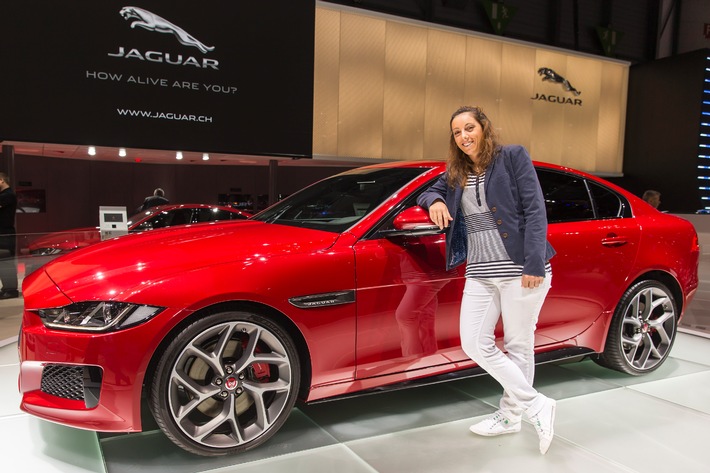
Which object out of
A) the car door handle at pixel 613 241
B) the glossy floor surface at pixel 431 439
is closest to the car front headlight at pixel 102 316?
the glossy floor surface at pixel 431 439

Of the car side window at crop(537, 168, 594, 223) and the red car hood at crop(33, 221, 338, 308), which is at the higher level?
the car side window at crop(537, 168, 594, 223)

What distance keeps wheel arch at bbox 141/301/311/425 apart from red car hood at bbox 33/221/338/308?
0.61 feet

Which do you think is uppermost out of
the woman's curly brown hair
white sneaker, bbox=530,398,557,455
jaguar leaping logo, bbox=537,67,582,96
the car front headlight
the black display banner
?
jaguar leaping logo, bbox=537,67,582,96

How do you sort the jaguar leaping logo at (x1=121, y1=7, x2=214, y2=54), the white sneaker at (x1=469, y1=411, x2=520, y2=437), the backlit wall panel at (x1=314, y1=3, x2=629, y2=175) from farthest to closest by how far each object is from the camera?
the backlit wall panel at (x1=314, y1=3, x2=629, y2=175), the jaguar leaping logo at (x1=121, y1=7, x2=214, y2=54), the white sneaker at (x1=469, y1=411, x2=520, y2=437)

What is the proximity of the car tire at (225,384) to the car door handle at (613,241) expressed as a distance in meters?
2.08

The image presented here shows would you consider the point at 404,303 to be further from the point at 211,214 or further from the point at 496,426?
the point at 211,214

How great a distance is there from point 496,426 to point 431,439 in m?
0.35

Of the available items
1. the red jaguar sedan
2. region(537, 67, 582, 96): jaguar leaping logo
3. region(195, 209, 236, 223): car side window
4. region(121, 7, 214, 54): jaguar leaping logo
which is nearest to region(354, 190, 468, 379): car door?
the red jaguar sedan

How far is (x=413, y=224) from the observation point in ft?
8.09

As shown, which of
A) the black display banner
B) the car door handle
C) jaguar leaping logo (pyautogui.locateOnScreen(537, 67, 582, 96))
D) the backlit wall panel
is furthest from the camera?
jaguar leaping logo (pyautogui.locateOnScreen(537, 67, 582, 96))

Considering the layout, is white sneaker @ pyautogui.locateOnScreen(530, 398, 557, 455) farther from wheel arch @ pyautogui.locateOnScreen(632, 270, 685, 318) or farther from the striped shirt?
wheel arch @ pyautogui.locateOnScreen(632, 270, 685, 318)

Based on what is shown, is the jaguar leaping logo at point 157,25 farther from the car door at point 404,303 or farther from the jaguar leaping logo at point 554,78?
the jaguar leaping logo at point 554,78

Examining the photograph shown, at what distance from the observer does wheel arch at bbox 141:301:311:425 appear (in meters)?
2.15

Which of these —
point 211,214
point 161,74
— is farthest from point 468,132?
point 161,74
